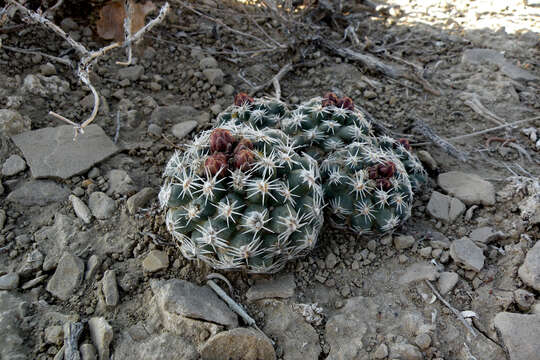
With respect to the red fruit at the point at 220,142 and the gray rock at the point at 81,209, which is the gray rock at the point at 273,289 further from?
the gray rock at the point at 81,209

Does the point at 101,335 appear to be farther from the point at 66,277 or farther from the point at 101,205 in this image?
the point at 101,205

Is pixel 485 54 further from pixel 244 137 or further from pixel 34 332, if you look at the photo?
pixel 34 332

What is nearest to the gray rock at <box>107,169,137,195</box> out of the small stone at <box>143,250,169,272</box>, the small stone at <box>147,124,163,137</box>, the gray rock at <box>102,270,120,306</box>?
the small stone at <box>147,124,163,137</box>

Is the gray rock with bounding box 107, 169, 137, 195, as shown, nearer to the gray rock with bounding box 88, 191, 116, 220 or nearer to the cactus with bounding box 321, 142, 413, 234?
the gray rock with bounding box 88, 191, 116, 220

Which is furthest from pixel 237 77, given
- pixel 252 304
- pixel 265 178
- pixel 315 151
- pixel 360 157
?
pixel 252 304

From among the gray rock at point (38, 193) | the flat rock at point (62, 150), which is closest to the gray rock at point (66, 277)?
the gray rock at point (38, 193)

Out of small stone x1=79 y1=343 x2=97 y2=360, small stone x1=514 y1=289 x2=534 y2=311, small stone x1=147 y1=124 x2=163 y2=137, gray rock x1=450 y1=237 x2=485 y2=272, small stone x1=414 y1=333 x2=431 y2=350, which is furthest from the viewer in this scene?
small stone x1=147 y1=124 x2=163 y2=137

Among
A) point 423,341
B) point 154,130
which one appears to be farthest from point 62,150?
point 423,341
